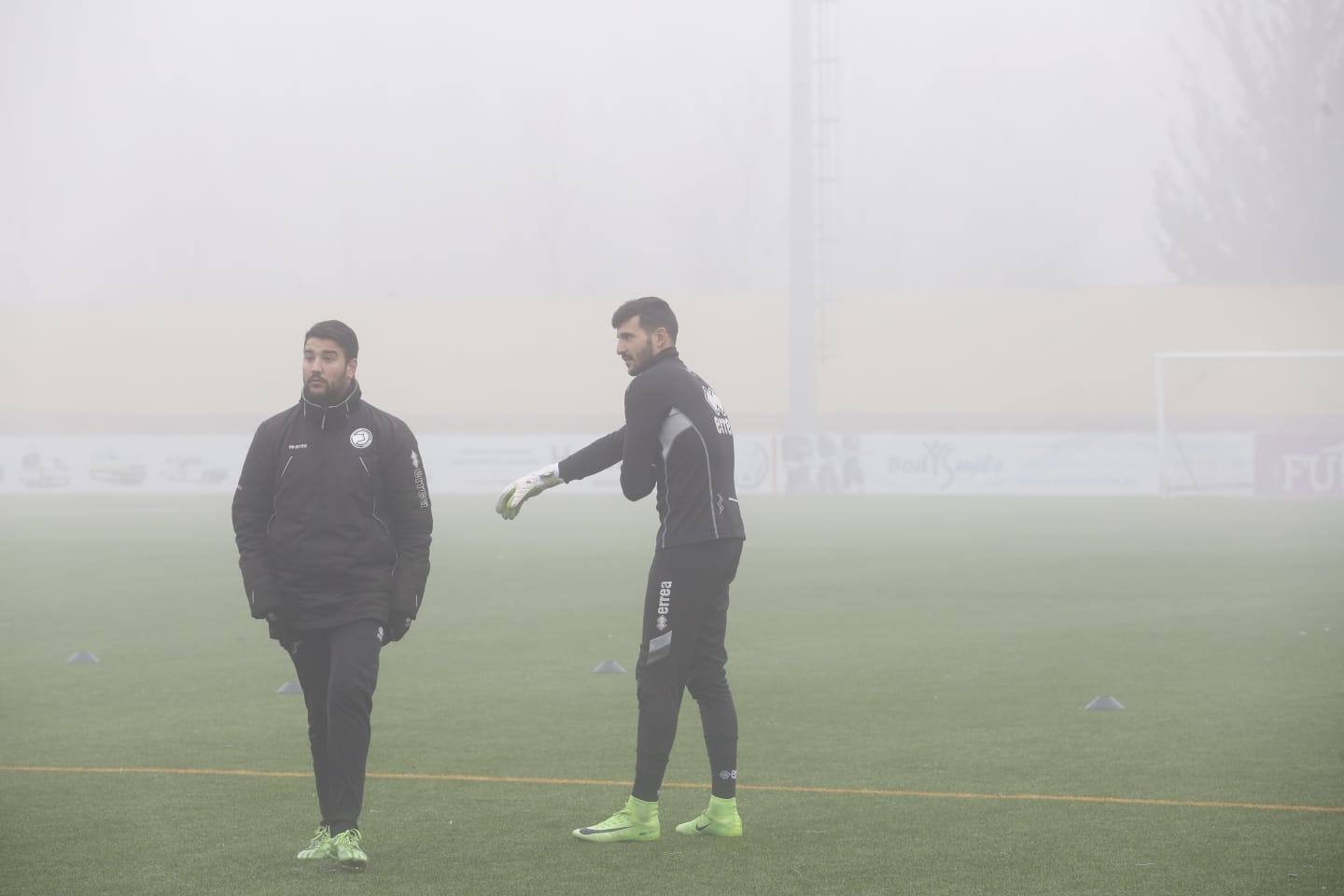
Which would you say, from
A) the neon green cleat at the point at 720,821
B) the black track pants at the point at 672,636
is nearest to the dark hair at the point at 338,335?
the black track pants at the point at 672,636

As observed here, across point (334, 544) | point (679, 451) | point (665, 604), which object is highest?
point (679, 451)

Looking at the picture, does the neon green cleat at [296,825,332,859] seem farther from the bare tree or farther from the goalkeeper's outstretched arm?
the bare tree

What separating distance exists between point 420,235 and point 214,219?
796cm

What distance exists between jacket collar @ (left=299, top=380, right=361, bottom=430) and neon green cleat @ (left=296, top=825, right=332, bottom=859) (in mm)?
1406

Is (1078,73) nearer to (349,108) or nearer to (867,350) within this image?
(867,350)

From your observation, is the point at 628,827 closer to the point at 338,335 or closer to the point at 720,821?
the point at 720,821

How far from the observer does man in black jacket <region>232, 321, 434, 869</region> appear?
6.39 m

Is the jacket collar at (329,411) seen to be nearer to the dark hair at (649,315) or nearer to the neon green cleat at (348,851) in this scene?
the dark hair at (649,315)

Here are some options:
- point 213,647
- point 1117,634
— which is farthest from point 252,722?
point 1117,634

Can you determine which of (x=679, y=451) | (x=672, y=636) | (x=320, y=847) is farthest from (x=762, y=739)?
(x=320, y=847)

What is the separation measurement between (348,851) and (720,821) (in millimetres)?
1468

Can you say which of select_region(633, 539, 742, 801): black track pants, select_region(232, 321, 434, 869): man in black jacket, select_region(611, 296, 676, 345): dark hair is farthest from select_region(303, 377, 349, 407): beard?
select_region(633, 539, 742, 801): black track pants

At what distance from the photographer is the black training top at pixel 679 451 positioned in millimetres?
6793

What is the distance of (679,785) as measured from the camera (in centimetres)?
822
